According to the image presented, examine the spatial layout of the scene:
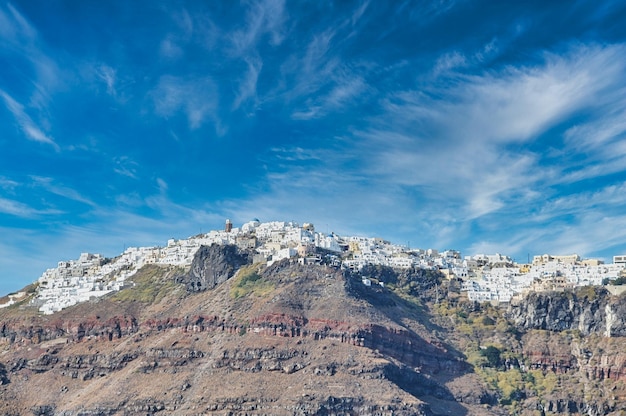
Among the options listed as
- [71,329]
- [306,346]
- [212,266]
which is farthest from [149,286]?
[306,346]

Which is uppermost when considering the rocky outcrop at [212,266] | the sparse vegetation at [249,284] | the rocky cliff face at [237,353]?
the rocky outcrop at [212,266]

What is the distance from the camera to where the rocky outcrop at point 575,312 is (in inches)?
5197

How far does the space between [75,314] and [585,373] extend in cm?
7755

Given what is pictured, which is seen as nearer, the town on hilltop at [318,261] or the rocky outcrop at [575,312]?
the rocky outcrop at [575,312]

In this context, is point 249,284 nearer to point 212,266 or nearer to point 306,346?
point 212,266

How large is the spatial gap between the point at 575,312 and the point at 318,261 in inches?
1632

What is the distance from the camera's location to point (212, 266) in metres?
136

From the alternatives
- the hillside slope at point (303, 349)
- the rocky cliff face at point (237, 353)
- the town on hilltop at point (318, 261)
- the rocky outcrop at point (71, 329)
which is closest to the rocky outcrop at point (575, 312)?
the hillside slope at point (303, 349)

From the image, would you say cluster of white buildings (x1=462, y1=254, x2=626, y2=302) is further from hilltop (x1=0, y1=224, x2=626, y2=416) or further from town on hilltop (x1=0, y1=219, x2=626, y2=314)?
hilltop (x1=0, y1=224, x2=626, y2=416)

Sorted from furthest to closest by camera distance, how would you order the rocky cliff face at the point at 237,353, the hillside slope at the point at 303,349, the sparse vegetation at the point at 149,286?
the sparse vegetation at the point at 149,286 < the hillside slope at the point at 303,349 < the rocky cliff face at the point at 237,353

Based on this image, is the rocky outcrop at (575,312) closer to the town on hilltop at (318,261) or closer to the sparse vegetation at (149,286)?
the town on hilltop at (318,261)

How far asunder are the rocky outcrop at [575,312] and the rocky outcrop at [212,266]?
45.4m

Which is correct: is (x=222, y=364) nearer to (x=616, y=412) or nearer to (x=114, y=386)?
(x=114, y=386)

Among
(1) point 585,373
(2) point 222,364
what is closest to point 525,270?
(1) point 585,373
